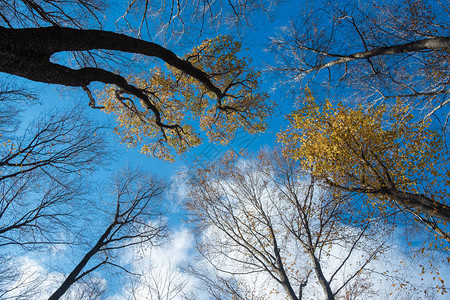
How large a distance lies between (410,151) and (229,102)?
5897mm

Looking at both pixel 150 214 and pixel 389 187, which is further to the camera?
pixel 150 214

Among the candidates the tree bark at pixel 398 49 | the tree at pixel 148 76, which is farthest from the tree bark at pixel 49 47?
the tree bark at pixel 398 49

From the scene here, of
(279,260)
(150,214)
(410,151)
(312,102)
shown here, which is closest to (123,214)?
(150,214)

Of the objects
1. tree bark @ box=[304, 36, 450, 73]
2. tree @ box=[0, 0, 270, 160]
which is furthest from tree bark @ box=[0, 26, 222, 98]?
tree bark @ box=[304, 36, 450, 73]

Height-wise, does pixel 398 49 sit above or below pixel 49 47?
above

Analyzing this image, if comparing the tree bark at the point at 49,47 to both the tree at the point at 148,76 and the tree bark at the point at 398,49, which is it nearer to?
the tree at the point at 148,76

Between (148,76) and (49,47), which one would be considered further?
(148,76)

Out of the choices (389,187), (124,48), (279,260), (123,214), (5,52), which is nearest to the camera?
(5,52)

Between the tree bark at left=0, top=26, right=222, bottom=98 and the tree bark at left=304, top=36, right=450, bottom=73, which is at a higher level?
the tree bark at left=304, top=36, right=450, bottom=73

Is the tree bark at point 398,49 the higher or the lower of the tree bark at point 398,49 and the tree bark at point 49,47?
the higher

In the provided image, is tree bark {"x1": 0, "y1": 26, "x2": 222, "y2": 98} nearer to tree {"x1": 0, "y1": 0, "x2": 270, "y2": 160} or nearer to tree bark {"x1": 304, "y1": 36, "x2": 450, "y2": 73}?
tree {"x1": 0, "y1": 0, "x2": 270, "y2": 160}

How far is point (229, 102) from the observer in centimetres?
825

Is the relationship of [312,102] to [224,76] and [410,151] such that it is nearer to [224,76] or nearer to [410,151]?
[410,151]

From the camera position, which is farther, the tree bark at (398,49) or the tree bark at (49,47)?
the tree bark at (398,49)
